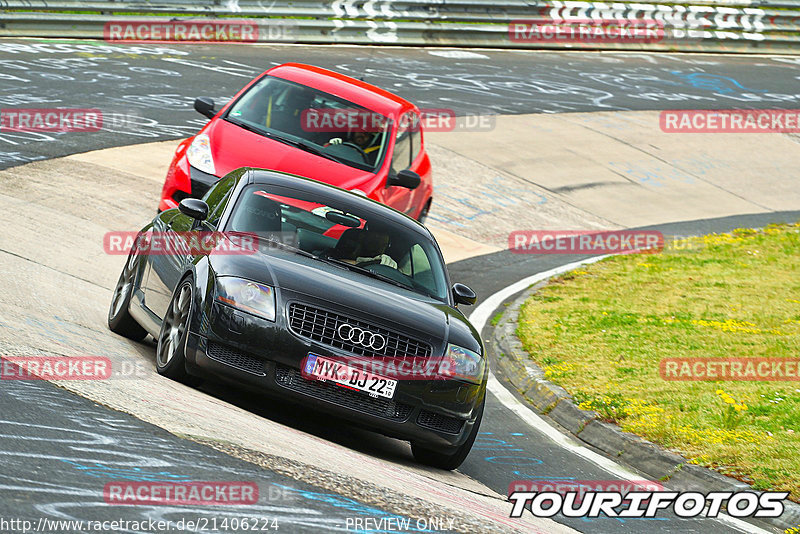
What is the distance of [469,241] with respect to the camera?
631 inches

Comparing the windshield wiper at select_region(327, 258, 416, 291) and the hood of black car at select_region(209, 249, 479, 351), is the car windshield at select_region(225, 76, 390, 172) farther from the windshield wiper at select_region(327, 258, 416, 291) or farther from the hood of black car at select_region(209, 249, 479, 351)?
the hood of black car at select_region(209, 249, 479, 351)

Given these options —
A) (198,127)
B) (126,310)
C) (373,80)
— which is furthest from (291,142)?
(373,80)

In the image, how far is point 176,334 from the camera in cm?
734

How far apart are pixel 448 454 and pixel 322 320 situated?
48.4 inches

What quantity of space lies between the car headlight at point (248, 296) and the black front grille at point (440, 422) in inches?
42.7

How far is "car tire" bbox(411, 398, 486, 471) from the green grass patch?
1.81 meters

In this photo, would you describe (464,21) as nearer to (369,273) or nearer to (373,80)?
(373,80)

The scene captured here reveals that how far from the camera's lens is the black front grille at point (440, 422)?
7156 mm

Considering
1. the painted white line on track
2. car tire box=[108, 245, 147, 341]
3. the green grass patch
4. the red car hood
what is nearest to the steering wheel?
the red car hood

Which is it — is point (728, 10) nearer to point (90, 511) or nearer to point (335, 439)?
point (335, 439)

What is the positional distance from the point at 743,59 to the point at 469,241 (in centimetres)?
2008

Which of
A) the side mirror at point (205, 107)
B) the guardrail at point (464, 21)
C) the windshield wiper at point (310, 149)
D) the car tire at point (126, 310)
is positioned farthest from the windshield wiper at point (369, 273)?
the guardrail at point (464, 21)

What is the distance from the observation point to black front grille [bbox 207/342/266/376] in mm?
6934

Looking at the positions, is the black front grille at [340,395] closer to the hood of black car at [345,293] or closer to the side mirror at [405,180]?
the hood of black car at [345,293]
